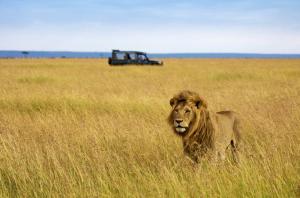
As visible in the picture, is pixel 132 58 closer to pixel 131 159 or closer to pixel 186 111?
pixel 131 159

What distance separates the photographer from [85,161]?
Result: 541 centimetres

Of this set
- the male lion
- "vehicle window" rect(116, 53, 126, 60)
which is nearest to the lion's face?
the male lion

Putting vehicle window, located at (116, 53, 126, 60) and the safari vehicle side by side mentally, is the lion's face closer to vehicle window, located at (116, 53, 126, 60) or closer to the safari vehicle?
the safari vehicle

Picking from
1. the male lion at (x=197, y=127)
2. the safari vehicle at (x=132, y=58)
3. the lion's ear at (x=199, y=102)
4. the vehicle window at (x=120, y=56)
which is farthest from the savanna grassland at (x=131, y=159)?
the vehicle window at (x=120, y=56)

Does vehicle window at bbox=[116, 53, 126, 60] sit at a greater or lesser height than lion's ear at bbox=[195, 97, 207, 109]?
lesser

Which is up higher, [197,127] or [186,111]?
[186,111]

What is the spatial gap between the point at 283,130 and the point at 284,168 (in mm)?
2285

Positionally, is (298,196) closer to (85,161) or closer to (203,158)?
(203,158)

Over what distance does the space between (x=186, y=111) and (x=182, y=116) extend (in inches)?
3.2

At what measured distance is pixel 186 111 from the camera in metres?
4.06

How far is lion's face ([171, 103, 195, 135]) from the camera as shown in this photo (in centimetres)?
398

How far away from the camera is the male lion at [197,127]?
4047mm

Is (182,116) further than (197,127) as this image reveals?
No

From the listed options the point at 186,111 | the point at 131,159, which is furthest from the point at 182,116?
the point at 131,159
